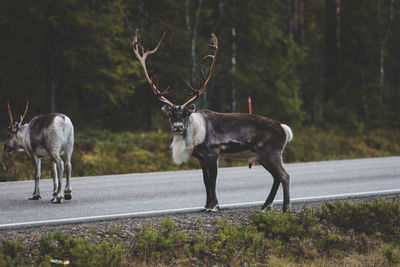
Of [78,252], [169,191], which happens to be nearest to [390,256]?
[78,252]

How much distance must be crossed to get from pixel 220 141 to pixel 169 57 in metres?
14.3

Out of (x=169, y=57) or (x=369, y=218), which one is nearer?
(x=369, y=218)

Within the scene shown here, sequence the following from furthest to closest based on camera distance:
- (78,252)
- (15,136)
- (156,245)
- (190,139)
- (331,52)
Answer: (331,52)
(15,136)
(190,139)
(156,245)
(78,252)

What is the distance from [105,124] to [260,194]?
15.6 meters

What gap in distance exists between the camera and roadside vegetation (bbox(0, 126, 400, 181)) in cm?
1347

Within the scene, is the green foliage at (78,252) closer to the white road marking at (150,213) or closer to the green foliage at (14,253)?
the green foliage at (14,253)

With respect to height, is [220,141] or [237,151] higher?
[220,141]

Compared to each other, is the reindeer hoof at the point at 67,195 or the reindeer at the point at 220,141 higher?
the reindeer at the point at 220,141

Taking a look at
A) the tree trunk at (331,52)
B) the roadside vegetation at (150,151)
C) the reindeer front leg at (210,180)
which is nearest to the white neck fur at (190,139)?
the reindeer front leg at (210,180)

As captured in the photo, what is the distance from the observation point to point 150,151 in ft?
52.7

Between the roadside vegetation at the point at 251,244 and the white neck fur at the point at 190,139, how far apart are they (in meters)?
1.12

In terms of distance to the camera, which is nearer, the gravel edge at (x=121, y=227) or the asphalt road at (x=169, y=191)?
the gravel edge at (x=121, y=227)

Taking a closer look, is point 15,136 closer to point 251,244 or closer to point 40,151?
point 40,151

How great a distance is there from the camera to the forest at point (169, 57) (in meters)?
18.1
